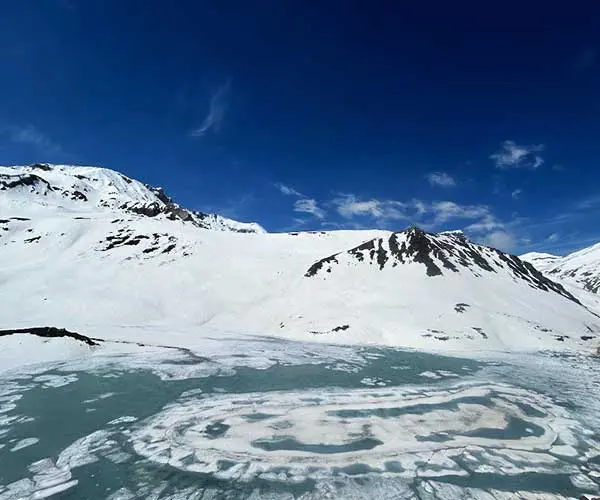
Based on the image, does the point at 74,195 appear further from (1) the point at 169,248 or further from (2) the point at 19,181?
(1) the point at 169,248

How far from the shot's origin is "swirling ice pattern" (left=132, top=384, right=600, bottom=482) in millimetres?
9555

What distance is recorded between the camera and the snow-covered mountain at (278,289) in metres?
38.0

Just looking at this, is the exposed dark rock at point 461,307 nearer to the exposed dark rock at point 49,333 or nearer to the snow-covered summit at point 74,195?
the exposed dark rock at point 49,333

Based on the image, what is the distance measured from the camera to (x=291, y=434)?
38.5ft

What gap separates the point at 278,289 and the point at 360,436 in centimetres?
4179

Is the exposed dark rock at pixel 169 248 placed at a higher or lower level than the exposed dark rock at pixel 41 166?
lower

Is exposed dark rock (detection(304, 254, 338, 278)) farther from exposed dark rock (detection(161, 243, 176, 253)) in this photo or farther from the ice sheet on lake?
the ice sheet on lake

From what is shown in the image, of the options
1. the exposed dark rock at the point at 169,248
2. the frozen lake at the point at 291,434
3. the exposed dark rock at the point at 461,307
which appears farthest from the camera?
the exposed dark rock at the point at 169,248

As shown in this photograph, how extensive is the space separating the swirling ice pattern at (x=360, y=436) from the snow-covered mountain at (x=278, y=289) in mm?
18520

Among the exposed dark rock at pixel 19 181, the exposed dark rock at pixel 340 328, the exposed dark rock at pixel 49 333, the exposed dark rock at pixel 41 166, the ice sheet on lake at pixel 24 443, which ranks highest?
the exposed dark rock at pixel 41 166

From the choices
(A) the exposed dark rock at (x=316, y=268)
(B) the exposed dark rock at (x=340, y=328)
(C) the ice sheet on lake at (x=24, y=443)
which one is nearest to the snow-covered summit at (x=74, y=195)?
(A) the exposed dark rock at (x=316, y=268)

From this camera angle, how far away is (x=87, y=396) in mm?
15461

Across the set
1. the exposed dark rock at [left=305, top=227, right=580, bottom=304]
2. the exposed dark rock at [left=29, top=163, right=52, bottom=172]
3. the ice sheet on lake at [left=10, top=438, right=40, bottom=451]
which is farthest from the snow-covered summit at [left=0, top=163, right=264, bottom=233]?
the ice sheet on lake at [left=10, top=438, right=40, bottom=451]

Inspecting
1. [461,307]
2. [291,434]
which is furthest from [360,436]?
[461,307]
